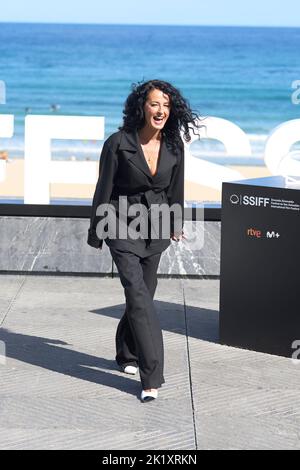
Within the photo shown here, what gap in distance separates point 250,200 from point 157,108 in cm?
123

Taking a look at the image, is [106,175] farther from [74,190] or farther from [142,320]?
[74,190]

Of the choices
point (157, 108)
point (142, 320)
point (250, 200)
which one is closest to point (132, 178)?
point (157, 108)

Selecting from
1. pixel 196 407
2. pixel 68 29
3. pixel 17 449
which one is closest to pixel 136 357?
pixel 196 407

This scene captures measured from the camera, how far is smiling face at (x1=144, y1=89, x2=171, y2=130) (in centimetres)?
595

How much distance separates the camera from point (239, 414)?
5707 millimetres

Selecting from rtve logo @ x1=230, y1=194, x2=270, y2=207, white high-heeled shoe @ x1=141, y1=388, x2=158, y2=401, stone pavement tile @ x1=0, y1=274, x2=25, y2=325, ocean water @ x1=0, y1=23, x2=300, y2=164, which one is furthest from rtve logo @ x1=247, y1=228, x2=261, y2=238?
ocean water @ x1=0, y1=23, x2=300, y2=164

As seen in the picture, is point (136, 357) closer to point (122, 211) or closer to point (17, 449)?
point (122, 211)

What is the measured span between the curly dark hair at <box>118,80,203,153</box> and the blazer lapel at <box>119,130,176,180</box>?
2.6 inches

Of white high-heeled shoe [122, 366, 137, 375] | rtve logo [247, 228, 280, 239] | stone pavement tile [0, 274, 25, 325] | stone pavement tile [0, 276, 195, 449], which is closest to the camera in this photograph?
stone pavement tile [0, 276, 195, 449]

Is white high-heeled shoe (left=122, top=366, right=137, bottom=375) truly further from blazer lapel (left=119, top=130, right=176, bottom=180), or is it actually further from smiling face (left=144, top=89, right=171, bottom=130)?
smiling face (left=144, top=89, right=171, bottom=130)

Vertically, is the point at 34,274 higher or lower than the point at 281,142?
lower

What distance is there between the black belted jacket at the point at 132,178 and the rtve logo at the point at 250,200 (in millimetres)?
858

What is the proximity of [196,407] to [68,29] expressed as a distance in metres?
69.5

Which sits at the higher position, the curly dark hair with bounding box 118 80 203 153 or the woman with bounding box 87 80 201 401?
the curly dark hair with bounding box 118 80 203 153
